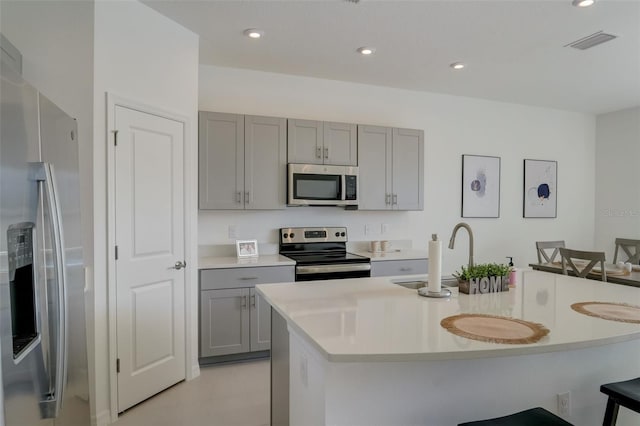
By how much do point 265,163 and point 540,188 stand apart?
400cm

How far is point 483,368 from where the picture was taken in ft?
5.37

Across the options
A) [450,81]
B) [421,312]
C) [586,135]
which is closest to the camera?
[421,312]

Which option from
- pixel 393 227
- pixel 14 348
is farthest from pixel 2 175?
pixel 393 227

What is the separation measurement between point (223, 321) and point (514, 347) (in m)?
2.54

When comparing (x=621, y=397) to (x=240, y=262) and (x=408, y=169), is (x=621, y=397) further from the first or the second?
(x=408, y=169)

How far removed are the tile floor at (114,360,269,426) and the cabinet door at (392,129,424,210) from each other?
7.42 feet

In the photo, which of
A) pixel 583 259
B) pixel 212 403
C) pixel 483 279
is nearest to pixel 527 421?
pixel 483 279

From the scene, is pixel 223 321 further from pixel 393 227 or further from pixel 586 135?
pixel 586 135

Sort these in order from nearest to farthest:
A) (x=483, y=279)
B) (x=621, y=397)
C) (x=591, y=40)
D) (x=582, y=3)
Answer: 1. (x=621, y=397)
2. (x=483, y=279)
3. (x=582, y=3)
4. (x=591, y=40)

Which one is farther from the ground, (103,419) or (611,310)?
(611,310)

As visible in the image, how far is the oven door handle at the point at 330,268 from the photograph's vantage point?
3475 mm

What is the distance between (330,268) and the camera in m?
3.53

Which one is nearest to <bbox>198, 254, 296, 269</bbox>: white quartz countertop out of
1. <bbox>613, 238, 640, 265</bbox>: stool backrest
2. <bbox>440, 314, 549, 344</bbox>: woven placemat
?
<bbox>440, 314, 549, 344</bbox>: woven placemat

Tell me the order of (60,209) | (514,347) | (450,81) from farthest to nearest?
(450,81), (60,209), (514,347)
